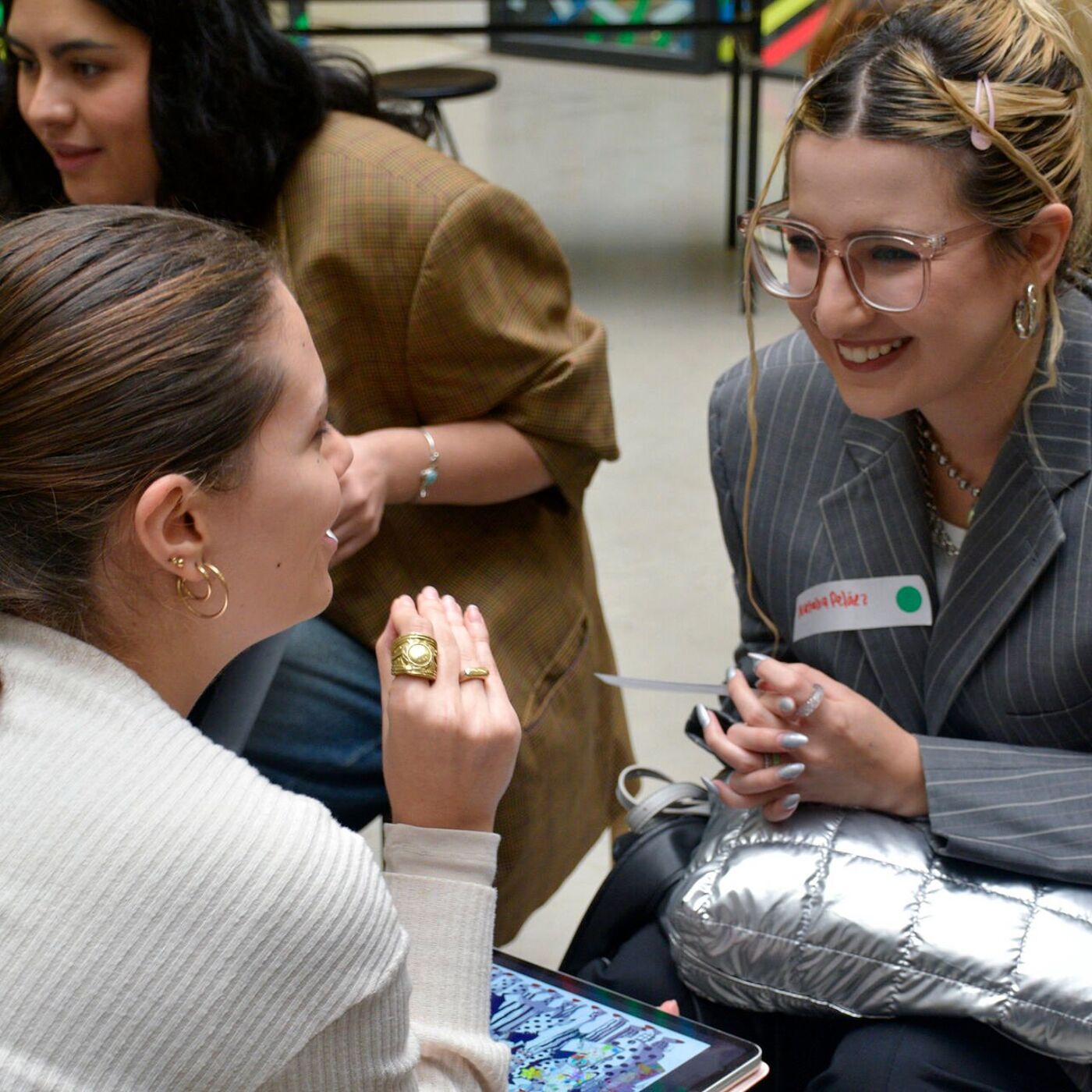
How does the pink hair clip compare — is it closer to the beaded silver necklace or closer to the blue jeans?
the beaded silver necklace

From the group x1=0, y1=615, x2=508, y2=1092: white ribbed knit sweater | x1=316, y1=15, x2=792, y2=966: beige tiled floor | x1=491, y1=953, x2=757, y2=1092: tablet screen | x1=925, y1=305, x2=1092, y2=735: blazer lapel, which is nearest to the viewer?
x1=0, y1=615, x2=508, y2=1092: white ribbed knit sweater

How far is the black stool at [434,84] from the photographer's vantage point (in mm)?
4848

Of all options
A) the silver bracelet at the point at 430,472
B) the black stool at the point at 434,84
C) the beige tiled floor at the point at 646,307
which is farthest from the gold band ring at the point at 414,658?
the black stool at the point at 434,84

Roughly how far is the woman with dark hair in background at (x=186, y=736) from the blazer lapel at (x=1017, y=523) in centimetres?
51

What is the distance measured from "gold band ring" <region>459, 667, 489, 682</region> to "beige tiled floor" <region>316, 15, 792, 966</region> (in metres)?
1.27

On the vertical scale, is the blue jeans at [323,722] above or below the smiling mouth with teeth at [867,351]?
below

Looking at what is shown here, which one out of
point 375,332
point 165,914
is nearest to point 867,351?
point 375,332

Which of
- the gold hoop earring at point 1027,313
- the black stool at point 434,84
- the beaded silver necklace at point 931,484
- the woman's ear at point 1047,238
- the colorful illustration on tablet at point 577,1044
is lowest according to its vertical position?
the black stool at point 434,84

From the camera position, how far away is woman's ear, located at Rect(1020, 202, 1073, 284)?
1.31 metres

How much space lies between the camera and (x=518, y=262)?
70.8 inches

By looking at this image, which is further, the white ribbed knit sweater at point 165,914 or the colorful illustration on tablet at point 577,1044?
the colorful illustration on tablet at point 577,1044

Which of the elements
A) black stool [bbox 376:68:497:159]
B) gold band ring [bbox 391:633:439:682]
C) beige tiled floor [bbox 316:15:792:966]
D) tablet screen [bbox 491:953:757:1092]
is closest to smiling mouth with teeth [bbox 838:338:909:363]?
gold band ring [bbox 391:633:439:682]

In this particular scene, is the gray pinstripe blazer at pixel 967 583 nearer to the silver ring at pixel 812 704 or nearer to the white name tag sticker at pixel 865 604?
the white name tag sticker at pixel 865 604

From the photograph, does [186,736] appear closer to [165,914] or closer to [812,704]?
[165,914]
